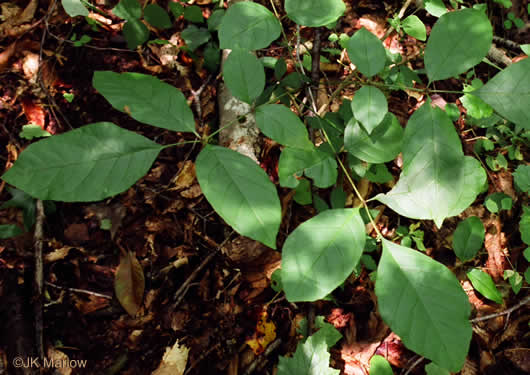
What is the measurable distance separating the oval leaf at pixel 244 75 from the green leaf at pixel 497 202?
Answer: 1454 mm

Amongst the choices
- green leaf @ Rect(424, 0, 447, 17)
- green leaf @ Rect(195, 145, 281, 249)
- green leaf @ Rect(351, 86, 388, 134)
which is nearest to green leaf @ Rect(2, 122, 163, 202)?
green leaf @ Rect(195, 145, 281, 249)

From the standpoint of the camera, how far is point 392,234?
1.72 meters

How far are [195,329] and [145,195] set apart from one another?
0.71 metres

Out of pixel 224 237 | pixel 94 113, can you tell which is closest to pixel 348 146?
pixel 224 237

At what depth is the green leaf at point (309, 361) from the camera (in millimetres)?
1218

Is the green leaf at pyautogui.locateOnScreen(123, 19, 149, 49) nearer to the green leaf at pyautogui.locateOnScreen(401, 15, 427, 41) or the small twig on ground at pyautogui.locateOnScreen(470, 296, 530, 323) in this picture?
the green leaf at pyautogui.locateOnScreen(401, 15, 427, 41)

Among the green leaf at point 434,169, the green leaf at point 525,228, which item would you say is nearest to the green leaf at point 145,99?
the green leaf at point 434,169

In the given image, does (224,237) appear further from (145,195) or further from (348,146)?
(348,146)

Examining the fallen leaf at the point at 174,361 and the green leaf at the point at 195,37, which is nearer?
the fallen leaf at the point at 174,361

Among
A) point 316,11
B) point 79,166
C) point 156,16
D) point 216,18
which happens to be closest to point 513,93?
point 316,11

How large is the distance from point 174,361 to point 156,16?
178 centimetres

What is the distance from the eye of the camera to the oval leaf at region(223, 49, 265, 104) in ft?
3.03

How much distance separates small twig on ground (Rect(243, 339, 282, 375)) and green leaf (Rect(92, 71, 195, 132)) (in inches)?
44.1

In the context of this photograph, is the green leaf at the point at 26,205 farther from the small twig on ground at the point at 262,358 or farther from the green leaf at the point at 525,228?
the green leaf at the point at 525,228
